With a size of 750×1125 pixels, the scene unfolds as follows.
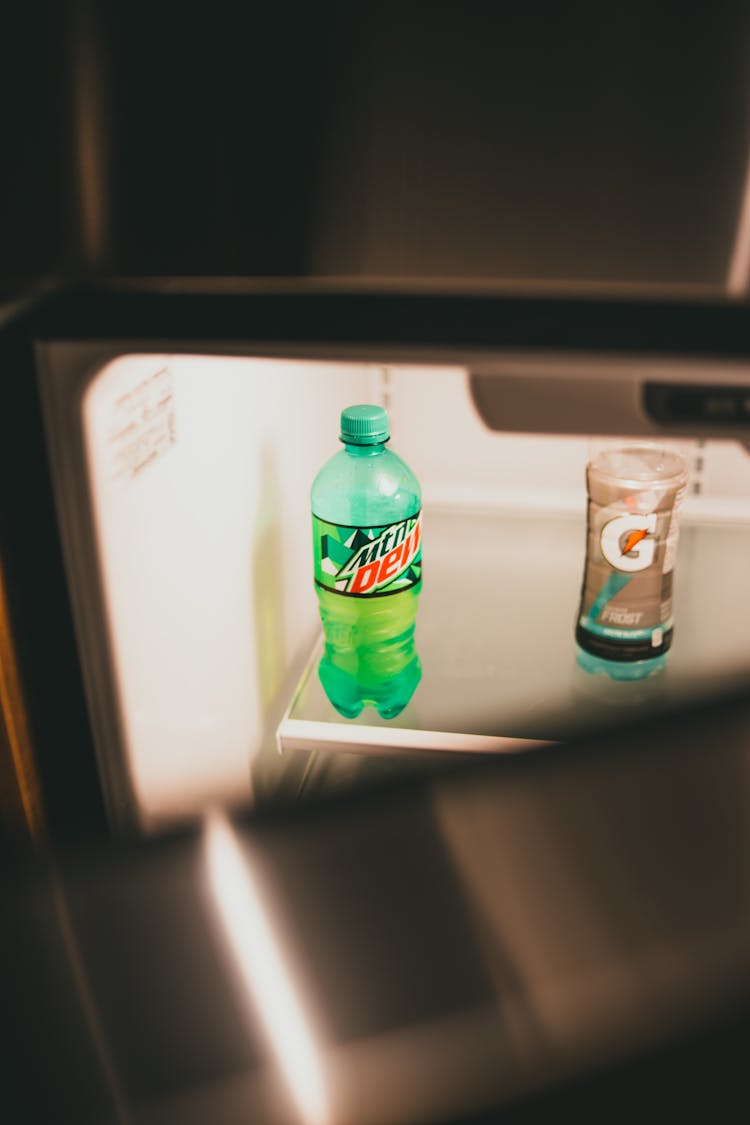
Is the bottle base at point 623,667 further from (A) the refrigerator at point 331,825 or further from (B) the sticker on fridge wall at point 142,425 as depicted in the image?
(B) the sticker on fridge wall at point 142,425

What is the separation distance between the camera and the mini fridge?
1.69ft

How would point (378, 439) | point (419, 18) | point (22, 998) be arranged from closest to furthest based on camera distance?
point (419, 18)
point (22, 998)
point (378, 439)

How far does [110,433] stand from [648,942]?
1.74ft

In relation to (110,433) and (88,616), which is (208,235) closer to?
(110,433)

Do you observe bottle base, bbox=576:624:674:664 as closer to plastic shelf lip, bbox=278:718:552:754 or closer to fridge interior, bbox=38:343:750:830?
fridge interior, bbox=38:343:750:830

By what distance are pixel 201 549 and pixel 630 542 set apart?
0.46 meters

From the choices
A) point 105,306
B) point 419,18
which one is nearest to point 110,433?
point 105,306

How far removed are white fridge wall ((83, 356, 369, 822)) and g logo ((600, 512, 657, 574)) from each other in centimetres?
38

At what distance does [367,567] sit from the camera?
0.93 metres

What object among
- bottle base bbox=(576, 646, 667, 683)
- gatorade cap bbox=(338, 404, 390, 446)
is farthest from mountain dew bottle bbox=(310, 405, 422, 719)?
bottle base bbox=(576, 646, 667, 683)

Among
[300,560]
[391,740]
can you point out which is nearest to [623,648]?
[391,740]

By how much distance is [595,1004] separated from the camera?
65 centimetres

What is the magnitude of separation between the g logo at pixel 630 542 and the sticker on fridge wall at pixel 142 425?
49 cm

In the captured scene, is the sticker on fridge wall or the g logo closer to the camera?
the sticker on fridge wall
